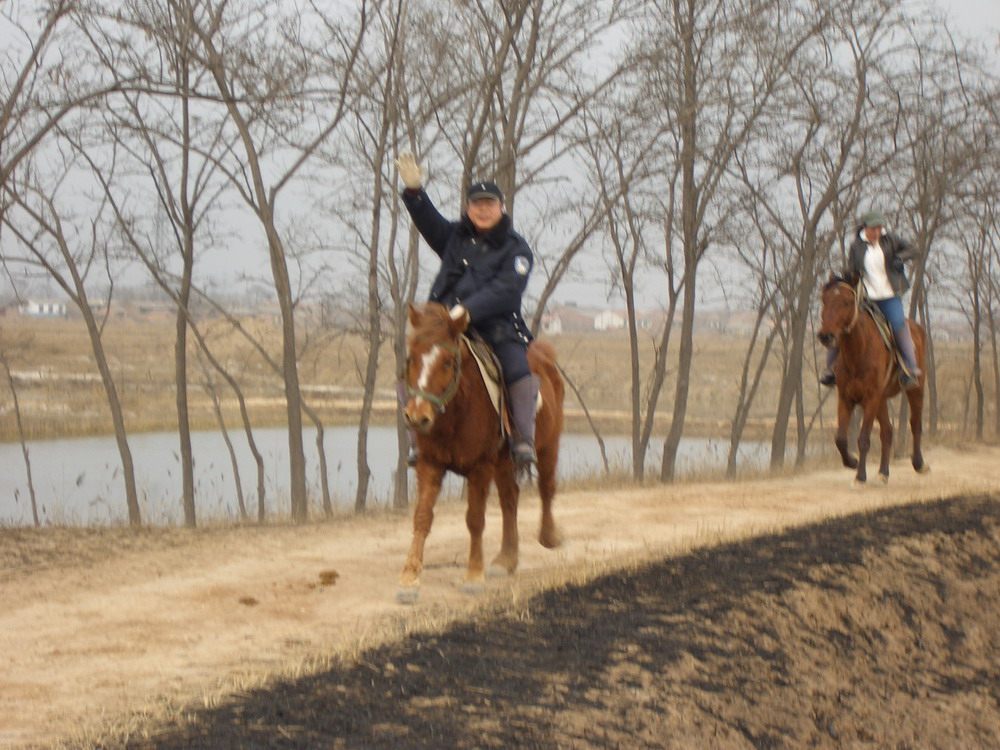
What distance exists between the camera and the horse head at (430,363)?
24.9ft

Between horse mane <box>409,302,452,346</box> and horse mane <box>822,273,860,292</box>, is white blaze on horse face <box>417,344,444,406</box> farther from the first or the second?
horse mane <box>822,273,860,292</box>

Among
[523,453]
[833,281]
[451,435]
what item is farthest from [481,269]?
[833,281]

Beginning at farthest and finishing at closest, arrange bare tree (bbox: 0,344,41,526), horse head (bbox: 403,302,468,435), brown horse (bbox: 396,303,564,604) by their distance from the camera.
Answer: bare tree (bbox: 0,344,41,526), brown horse (bbox: 396,303,564,604), horse head (bbox: 403,302,468,435)

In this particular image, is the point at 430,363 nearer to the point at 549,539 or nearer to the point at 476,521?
the point at 476,521

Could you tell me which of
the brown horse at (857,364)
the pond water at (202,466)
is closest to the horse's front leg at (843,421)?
the brown horse at (857,364)

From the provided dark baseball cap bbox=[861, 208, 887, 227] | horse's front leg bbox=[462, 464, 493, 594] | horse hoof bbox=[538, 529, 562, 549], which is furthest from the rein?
Result: horse's front leg bbox=[462, 464, 493, 594]

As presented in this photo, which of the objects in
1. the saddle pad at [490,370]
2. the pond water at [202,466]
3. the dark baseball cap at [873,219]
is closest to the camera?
the saddle pad at [490,370]

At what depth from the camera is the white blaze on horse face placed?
7648 mm

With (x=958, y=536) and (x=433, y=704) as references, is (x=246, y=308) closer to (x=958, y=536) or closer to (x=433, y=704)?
(x=958, y=536)

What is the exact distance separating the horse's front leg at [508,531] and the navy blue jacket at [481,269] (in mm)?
1143

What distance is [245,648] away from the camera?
686 cm

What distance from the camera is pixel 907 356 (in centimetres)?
1522

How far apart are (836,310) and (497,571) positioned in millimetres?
6867

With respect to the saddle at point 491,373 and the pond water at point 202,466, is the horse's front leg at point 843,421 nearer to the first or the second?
the saddle at point 491,373
